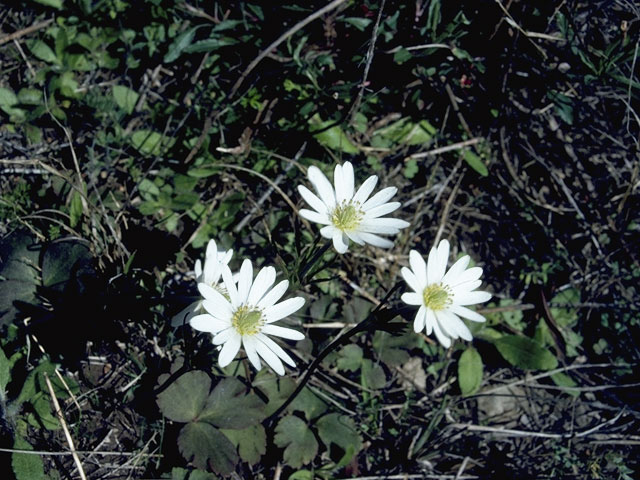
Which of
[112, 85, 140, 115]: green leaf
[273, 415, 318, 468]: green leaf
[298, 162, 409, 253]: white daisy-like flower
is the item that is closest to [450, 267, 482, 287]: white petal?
[298, 162, 409, 253]: white daisy-like flower

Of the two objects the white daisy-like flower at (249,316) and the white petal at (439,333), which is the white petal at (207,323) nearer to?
the white daisy-like flower at (249,316)

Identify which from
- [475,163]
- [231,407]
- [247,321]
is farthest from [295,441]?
[475,163]

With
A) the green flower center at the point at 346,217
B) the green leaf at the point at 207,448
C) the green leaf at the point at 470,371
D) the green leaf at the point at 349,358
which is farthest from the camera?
the green leaf at the point at 470,371

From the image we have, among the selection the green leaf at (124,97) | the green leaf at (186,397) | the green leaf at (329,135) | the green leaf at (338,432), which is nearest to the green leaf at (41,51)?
the green leaf at (124,97)

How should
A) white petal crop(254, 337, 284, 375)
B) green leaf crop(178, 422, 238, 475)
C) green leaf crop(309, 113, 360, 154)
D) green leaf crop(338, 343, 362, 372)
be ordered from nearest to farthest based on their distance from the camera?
1. white petal crop(254, 337, 284, 375)
2. green leaf crop(178, 422, 238, 475)
3. green leaf crop(338, 343, 362, 372)
4. green leaf crop(309, 113, 360, 154)

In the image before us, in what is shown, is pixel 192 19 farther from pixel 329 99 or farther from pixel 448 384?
pixel 448 384

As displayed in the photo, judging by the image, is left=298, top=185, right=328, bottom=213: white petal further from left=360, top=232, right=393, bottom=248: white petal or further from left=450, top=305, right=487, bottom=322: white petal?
left=450, top=305, right=487, bottom=322: white petal

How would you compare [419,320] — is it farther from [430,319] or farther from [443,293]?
[443,293]

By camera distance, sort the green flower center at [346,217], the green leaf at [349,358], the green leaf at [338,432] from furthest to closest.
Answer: the green leaf at [349,358] → the green leaf at [338,432] → the green flower center at [346,217]
